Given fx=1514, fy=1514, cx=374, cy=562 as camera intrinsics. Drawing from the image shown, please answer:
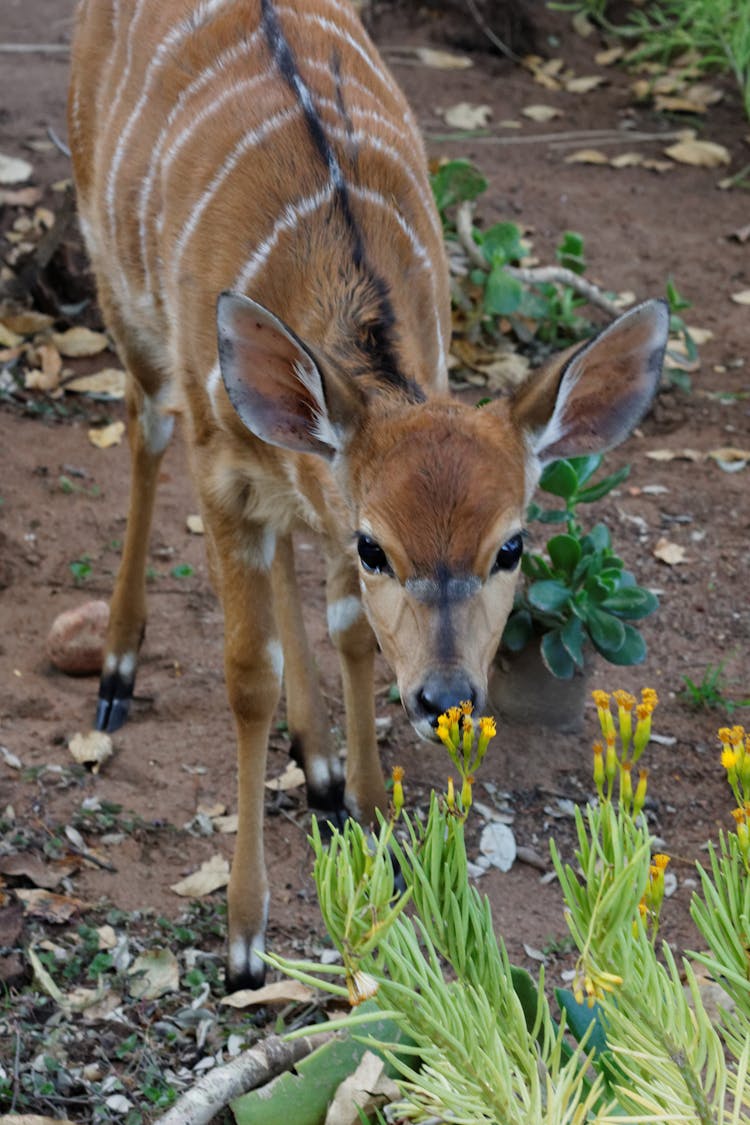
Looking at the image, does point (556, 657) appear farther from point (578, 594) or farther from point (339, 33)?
point (339, 33)

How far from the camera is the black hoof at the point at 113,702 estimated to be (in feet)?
15.5

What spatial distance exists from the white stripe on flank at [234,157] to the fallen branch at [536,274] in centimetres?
222

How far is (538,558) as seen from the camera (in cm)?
418

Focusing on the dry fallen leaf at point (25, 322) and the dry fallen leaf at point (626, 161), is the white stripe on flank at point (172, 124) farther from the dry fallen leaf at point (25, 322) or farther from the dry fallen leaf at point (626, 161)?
the dry fallen leaf at point (626, 161)

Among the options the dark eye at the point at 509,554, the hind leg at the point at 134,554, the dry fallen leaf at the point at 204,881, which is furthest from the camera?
the hind leg at the point at 134,554

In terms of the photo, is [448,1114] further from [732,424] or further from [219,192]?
[732,424]

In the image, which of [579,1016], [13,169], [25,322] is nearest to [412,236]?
[579,1016]

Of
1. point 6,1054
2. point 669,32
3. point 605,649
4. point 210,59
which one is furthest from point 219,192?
point 669,32

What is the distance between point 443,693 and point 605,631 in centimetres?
137

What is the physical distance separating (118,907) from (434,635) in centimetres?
141

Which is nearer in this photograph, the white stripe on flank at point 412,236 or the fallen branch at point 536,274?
the white stripe on flank at point 412,236

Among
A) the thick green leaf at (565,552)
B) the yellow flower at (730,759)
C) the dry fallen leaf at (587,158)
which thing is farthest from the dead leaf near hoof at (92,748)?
the dry fallen leaf at (587,158)

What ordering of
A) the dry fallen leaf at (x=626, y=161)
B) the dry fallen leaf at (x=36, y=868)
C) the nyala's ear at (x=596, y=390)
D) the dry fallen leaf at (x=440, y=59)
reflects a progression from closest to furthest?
the nyala's ear at (x=596, y=390), the dry fallen leaf at (x=36, y=868), the dry fallen leaf at (x=626, y=161), the dry fallen leaf at (x=440, y=59)

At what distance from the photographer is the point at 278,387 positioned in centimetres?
332
